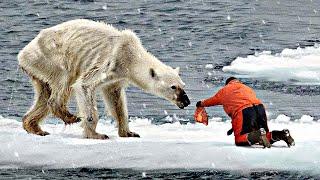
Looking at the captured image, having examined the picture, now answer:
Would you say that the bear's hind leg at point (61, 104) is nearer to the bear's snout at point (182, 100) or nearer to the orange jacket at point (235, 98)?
the bear's snout at point (182, 100)

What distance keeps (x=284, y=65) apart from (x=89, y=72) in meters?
9.33

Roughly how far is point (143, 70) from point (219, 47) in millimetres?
12141

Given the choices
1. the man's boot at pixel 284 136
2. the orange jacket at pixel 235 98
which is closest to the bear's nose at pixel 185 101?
the orange jacket at pixel 235 98

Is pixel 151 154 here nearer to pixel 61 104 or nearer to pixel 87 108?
pixel 87 108

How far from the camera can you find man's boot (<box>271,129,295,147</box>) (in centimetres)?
971

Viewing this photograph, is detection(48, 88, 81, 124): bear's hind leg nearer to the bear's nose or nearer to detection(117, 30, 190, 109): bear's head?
detection(117, 30, 190, 109): bear's head

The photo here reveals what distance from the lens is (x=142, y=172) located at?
9320 millimetres

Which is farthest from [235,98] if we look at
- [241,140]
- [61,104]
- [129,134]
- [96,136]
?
[61,104]

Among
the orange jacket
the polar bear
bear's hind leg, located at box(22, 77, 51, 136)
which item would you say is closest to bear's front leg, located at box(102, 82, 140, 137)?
the polar bear

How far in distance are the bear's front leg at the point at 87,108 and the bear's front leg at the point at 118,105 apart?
0.53 metres

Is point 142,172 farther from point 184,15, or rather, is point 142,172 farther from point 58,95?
point 184,15

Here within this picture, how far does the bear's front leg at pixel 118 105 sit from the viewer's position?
11594 mm

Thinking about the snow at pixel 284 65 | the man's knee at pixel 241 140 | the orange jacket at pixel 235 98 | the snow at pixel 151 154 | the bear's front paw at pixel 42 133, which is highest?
the snow at pixel 284 65

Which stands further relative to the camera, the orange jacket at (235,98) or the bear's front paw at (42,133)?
the bear's front paw at (42,133)
